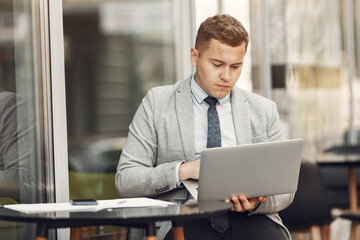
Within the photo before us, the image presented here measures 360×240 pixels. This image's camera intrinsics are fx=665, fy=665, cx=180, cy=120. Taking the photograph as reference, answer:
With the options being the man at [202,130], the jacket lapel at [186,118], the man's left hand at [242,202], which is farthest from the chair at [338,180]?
the man's left hand at [242,202]

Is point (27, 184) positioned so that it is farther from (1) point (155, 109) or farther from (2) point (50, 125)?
(1) point (155, 109)

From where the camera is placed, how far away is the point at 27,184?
3.10m

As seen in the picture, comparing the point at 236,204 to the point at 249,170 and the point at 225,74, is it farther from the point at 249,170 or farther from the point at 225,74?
the point at 225,74

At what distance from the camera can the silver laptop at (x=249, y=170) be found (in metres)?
2.43

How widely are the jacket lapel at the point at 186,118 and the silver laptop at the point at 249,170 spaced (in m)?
0.32

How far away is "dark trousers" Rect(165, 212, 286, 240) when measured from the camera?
2814 mm

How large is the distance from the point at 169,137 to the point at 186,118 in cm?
12

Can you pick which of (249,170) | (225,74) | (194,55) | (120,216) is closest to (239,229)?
(249,170)

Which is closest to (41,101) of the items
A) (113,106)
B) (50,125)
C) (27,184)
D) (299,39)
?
(50,125)

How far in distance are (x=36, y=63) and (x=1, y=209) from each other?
3.34ft

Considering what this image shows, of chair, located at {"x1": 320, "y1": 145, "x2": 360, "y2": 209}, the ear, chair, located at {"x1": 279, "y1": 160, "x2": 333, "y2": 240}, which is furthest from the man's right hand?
chair, located at {"x1": 320, "y1": 145, "x2": 360, "y2": 209}

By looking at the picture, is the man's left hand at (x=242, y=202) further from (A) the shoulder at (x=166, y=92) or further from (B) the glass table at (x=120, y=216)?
(A) the shoulder at (x=166, y=92)

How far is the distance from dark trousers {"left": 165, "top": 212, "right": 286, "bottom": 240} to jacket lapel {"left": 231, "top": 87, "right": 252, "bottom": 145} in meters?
0.35

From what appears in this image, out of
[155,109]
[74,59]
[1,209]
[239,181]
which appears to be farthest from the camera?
[74,59]
